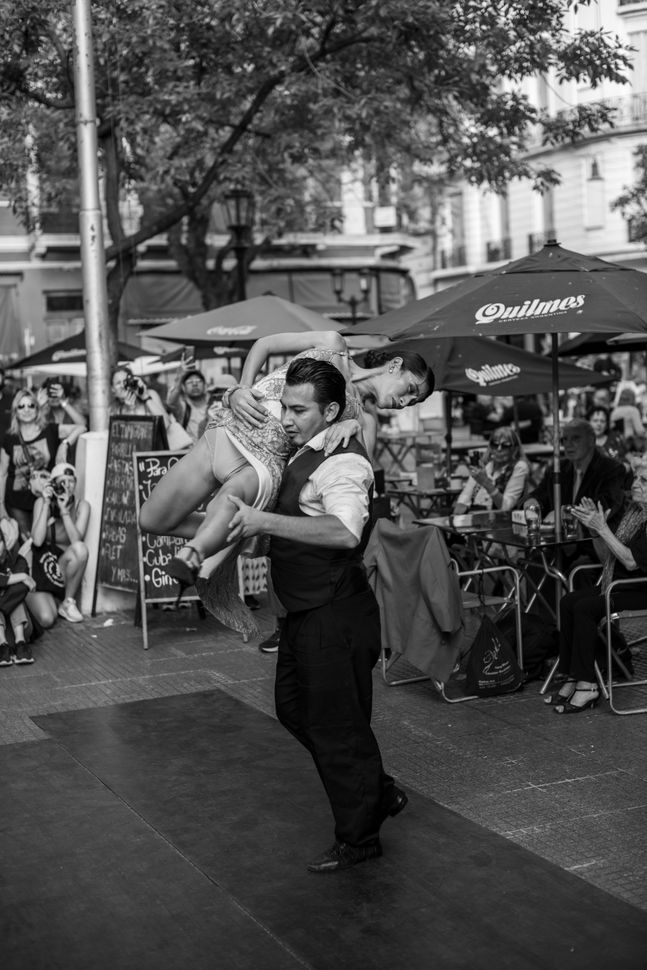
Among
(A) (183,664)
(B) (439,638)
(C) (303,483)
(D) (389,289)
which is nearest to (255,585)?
(A) (183,664)

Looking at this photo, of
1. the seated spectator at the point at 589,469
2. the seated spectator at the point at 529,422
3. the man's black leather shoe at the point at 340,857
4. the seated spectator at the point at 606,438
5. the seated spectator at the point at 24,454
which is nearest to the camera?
the man's black leather shoe at the point at 340,857

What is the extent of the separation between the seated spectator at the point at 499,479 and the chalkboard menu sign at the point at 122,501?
103 inches

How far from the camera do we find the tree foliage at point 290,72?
14.0 m

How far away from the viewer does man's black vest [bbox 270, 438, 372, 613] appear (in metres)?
4.79

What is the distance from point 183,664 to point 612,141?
4002cm

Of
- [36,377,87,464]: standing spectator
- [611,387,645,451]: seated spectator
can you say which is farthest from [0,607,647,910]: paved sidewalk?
[611,387,645,451]: seated spectator

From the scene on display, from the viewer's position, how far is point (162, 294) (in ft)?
108

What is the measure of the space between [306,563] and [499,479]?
20.0 ft

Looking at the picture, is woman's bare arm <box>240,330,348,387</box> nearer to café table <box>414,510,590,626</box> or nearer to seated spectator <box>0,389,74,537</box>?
café table <box>414,510,590,626</box>

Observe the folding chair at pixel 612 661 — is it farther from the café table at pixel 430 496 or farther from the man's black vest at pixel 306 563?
the café table at pixel 430 496

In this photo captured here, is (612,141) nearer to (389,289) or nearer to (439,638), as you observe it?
(389,289)

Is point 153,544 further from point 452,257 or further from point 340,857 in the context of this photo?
point 452,257

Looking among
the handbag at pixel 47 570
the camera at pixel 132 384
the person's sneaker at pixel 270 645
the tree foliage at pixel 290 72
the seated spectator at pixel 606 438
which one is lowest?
the person's sneaker at pixel 270 645

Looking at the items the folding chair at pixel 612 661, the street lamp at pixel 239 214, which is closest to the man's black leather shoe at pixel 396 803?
the folding chair at pixel 612 661
